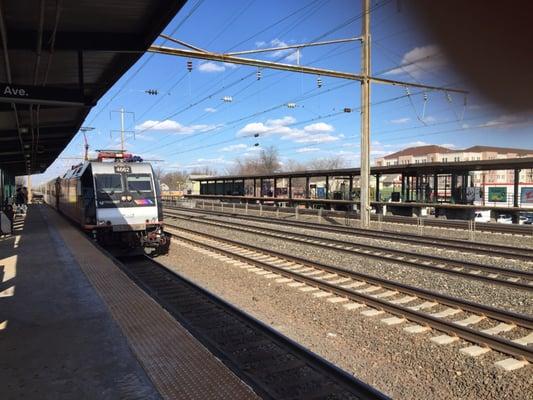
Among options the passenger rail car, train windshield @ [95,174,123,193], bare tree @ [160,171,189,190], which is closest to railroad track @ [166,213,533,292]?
the passenger rail car

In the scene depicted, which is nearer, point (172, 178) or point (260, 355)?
point (260, 355)

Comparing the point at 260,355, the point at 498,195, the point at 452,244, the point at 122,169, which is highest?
the point at 122,169

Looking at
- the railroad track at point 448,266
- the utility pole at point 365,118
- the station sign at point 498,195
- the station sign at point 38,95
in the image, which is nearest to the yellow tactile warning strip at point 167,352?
the station sign at point 38,95

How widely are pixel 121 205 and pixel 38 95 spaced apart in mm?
6136

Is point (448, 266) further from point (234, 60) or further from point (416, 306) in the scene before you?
point (234, 60)

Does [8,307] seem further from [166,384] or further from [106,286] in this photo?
[166,384]

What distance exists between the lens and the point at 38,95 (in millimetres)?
7074

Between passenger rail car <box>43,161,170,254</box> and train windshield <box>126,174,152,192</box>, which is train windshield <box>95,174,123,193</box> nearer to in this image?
passenger rail car <box>43,161,170,254</box>

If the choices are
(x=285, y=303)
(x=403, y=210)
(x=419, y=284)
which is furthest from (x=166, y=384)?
(x=403, y=210)

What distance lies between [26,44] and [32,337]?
4.48 metres

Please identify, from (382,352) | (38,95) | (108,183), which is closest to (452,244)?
(382,352)

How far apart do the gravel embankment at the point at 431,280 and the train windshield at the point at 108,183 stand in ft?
17.7

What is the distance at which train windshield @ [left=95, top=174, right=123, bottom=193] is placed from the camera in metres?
12.8

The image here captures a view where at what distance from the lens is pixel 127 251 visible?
13.7 metres
